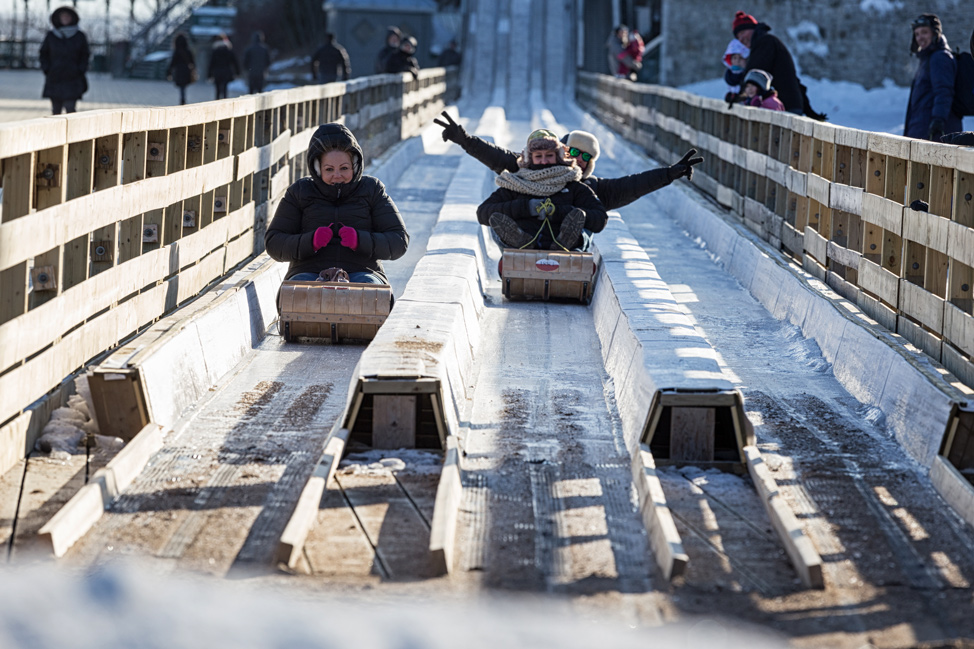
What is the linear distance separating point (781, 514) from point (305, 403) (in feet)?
7.80

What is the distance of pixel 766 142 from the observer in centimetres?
1064

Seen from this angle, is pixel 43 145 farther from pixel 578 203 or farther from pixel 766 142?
pixel 766 142

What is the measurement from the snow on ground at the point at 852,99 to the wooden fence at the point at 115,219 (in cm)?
2197

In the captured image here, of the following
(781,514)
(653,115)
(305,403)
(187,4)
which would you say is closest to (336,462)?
(305,403)

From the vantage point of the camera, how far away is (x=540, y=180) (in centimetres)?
838

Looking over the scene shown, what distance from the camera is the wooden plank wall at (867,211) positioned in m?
5.50

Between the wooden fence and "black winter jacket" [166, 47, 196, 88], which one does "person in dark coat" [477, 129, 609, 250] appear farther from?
"black winter jacket" [166, 47, 196, 88]

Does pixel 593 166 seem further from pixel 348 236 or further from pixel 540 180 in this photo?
pixel 348 236

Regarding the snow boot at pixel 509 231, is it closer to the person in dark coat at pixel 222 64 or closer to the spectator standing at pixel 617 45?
the person in dark coat at pixel 222 64

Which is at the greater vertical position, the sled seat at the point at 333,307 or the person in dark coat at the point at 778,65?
the person in dark coat at the point at 778,65

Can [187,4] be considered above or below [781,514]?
above

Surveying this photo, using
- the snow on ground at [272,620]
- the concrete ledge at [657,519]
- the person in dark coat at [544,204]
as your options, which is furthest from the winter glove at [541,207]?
Answer: the snow on ground at [272,620]

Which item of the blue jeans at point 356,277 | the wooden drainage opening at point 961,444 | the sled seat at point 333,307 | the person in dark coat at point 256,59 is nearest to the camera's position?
the wooden drainage opening at point 961,444

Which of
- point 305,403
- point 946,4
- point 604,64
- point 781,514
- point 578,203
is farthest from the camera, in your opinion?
point 604,64
